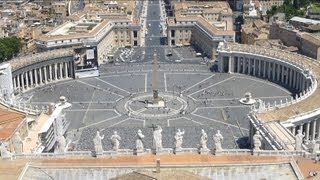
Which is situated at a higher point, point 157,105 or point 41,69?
point 41,69

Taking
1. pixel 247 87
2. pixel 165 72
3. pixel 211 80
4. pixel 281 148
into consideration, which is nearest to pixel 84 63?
pixel 165 72

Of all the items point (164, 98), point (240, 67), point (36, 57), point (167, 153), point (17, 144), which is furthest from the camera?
point (240, 67)

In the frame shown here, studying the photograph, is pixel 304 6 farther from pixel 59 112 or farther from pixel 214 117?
pixel 59 112

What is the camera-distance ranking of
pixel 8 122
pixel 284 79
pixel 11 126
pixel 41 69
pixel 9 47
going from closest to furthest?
pixel 11 126
pixel 8 122
pixel 284 79
pixel 41 69
pixel 9 47

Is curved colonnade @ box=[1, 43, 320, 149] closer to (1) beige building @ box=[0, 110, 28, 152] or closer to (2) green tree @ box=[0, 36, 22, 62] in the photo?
(2) green tree @ box=[0, 36, 22, 62]

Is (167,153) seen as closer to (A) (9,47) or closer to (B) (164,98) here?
(B) (164,98)

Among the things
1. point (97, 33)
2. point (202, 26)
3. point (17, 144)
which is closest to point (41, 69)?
point (97, 33)

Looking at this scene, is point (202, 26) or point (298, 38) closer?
point (298, 38)
